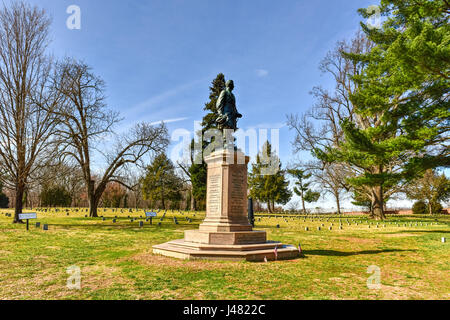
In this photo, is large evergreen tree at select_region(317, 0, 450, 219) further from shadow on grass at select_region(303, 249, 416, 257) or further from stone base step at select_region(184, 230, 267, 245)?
stone base step at select_region(184, 230, 267, 245)

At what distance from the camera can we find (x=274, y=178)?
176 feet

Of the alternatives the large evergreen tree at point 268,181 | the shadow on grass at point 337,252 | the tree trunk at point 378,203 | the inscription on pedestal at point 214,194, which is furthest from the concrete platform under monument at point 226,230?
the large evergreen tree at point 268,181

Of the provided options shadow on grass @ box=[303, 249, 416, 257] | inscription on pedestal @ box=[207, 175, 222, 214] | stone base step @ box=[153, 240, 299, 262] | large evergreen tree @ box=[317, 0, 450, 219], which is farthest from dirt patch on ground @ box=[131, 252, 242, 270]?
large evergreen tree @ box=[317, 0, 450, 219]

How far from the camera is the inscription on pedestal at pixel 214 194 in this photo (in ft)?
31.4

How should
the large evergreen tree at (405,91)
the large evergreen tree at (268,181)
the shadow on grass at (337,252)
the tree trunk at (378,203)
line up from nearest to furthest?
1. the shadow on grass at (337,252)
2. the large evergreen tree at (405,91)
3. the tree trunk at (378,203)
4. the large evergreen tree at (268,181)

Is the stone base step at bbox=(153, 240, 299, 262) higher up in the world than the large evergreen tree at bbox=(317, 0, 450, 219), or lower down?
lower down

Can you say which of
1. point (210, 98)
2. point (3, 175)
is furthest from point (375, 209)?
point (3, 175)

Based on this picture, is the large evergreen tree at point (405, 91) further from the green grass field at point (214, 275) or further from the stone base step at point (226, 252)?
the stone base step at point (226, 252)

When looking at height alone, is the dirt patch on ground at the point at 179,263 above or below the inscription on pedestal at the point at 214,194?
below

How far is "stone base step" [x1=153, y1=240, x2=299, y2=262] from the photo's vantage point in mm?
8047

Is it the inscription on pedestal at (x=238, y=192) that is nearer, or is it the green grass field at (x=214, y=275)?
the green grass field at (x=214, y=275)

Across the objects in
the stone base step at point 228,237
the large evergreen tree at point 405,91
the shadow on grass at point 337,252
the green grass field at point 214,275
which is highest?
the large evergreen tree at point 405,91
